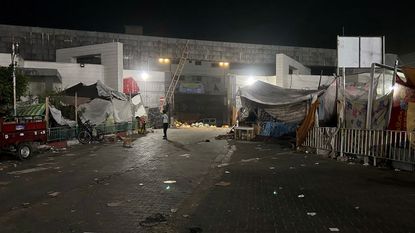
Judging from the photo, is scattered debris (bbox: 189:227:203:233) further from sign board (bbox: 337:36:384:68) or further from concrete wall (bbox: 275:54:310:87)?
concrete wall (bbox: 275:54:310:87)

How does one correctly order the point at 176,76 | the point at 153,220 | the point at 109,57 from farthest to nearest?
the point at 176,76
the point at 109,57
the point at 153,220

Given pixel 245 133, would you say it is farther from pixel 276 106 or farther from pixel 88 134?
pixel 88 134

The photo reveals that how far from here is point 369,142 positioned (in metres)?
11.4

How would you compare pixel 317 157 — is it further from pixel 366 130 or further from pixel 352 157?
pixel 366 130

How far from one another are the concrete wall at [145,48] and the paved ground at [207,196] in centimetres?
2009

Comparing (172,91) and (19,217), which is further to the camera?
(172,91)

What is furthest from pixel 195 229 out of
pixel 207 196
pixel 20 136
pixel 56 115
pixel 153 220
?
pixel 56 115

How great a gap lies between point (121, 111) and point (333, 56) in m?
24.0

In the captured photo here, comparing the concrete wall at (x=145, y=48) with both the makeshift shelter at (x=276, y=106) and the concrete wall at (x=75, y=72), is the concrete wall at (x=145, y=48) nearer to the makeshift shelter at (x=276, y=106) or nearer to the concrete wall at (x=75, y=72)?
the concrete wall at (x=75, y=72)

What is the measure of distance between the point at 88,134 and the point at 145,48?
1518cm

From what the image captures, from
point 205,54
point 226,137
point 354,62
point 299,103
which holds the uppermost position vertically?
point 205,54

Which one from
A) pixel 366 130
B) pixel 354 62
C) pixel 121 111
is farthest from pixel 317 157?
pixel 121 111

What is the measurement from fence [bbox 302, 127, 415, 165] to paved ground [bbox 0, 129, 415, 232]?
2.10 feet

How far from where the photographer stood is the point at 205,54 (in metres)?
35.0
